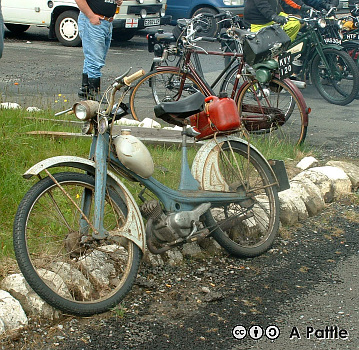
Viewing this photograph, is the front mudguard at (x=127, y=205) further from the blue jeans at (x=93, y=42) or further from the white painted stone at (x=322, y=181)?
the blue jeans at (x=93, y=42)

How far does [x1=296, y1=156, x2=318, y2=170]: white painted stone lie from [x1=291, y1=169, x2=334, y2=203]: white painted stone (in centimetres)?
40

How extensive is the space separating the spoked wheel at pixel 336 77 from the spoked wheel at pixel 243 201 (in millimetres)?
5148

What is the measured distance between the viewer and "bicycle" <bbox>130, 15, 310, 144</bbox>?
6945mm

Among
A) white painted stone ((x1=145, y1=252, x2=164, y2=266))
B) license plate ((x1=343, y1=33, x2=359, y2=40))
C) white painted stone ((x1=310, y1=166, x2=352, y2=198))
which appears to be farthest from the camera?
license plate ((x1=343, y1=33, x2=359, y2=40))

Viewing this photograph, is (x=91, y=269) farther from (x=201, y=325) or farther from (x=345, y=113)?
(x=345, y=113)

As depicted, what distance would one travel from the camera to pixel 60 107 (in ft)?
25.2

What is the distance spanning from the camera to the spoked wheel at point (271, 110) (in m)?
6.85

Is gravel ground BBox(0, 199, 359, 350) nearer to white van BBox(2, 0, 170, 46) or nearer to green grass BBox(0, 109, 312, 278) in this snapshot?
green grass BBox(0, 109, 312, 278)

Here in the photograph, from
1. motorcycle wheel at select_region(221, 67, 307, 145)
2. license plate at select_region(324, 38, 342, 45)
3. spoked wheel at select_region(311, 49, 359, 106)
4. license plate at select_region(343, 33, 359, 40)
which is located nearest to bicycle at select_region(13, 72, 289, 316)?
motorcycle wheel at select_region(221, 67, 307, 145)

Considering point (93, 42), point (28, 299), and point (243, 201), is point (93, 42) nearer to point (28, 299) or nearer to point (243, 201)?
point (243, 201)

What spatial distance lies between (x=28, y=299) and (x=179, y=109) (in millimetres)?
1589

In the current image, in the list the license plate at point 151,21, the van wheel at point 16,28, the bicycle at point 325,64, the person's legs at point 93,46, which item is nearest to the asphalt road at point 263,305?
the person's legs at point 93,46

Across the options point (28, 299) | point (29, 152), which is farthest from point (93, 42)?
point (28, 299)

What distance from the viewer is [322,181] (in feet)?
20.1
